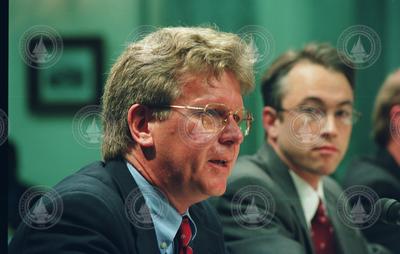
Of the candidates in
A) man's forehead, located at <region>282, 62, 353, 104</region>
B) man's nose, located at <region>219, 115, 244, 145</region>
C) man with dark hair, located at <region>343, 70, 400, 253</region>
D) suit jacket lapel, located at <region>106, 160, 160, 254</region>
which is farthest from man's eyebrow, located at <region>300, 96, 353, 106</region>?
suit jacket lapel, located at <region>106, 160, 160, 254</region>

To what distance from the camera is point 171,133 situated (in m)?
1.97

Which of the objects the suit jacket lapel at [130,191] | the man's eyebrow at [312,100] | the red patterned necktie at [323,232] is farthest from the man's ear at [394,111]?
the suit jacket lapel at [130,191]

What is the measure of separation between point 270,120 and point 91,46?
67cm

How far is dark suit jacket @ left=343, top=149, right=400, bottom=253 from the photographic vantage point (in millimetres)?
2232

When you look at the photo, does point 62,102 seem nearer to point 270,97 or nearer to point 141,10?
point 141,10

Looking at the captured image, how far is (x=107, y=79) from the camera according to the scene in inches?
83.9

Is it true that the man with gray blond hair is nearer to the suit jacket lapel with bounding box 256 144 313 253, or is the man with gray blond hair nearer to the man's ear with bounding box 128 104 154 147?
the man's ear with bounding box 128 104 154 147

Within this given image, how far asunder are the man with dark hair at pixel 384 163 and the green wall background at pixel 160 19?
3cm

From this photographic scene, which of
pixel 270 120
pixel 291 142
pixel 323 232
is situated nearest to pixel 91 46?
pixel 270 120

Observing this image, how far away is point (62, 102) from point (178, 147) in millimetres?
500

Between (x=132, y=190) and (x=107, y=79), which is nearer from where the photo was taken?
(x=132, y=190)

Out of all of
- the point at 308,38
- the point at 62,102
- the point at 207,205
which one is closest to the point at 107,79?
the point at 62,102

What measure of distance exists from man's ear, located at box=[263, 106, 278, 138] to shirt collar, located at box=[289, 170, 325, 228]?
161mm

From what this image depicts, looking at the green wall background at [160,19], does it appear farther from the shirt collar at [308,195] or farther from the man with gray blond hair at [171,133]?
the man with gray blond hair at [171,133]
